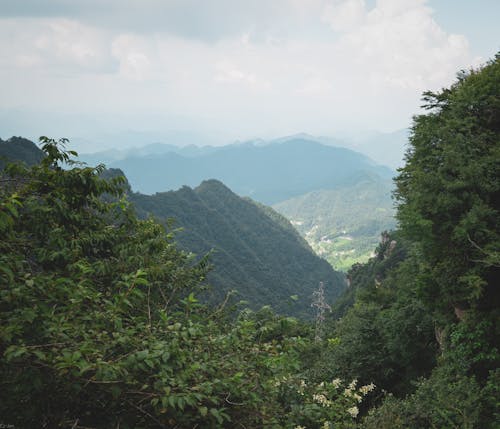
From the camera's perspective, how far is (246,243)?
11538cm

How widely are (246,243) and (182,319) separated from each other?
111m

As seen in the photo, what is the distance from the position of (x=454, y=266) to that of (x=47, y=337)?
10226 mm

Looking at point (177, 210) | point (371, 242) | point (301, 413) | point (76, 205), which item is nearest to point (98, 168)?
point (76, 205)

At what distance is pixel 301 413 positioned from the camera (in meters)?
3.91

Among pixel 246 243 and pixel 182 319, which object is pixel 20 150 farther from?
pixel 182 319

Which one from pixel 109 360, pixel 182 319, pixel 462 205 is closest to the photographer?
pixel 109 360

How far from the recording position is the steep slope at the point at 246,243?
85.4 m

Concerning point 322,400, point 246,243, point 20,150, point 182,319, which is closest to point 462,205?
point 322,400

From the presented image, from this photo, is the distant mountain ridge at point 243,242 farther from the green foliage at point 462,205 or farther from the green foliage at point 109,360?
the green foliage at point 109,360

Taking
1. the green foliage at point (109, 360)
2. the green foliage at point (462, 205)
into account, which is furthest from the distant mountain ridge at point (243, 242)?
the green foliage at point (109, 360)

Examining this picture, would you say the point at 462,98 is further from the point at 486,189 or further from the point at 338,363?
the point at 338,363

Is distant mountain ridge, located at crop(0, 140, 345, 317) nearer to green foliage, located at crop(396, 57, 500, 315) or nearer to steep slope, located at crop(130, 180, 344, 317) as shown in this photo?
steep slope, located at crop(130, 180, 344, 317)

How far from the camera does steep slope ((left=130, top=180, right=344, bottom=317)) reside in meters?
85.4

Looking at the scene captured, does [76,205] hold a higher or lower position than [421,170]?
lower
